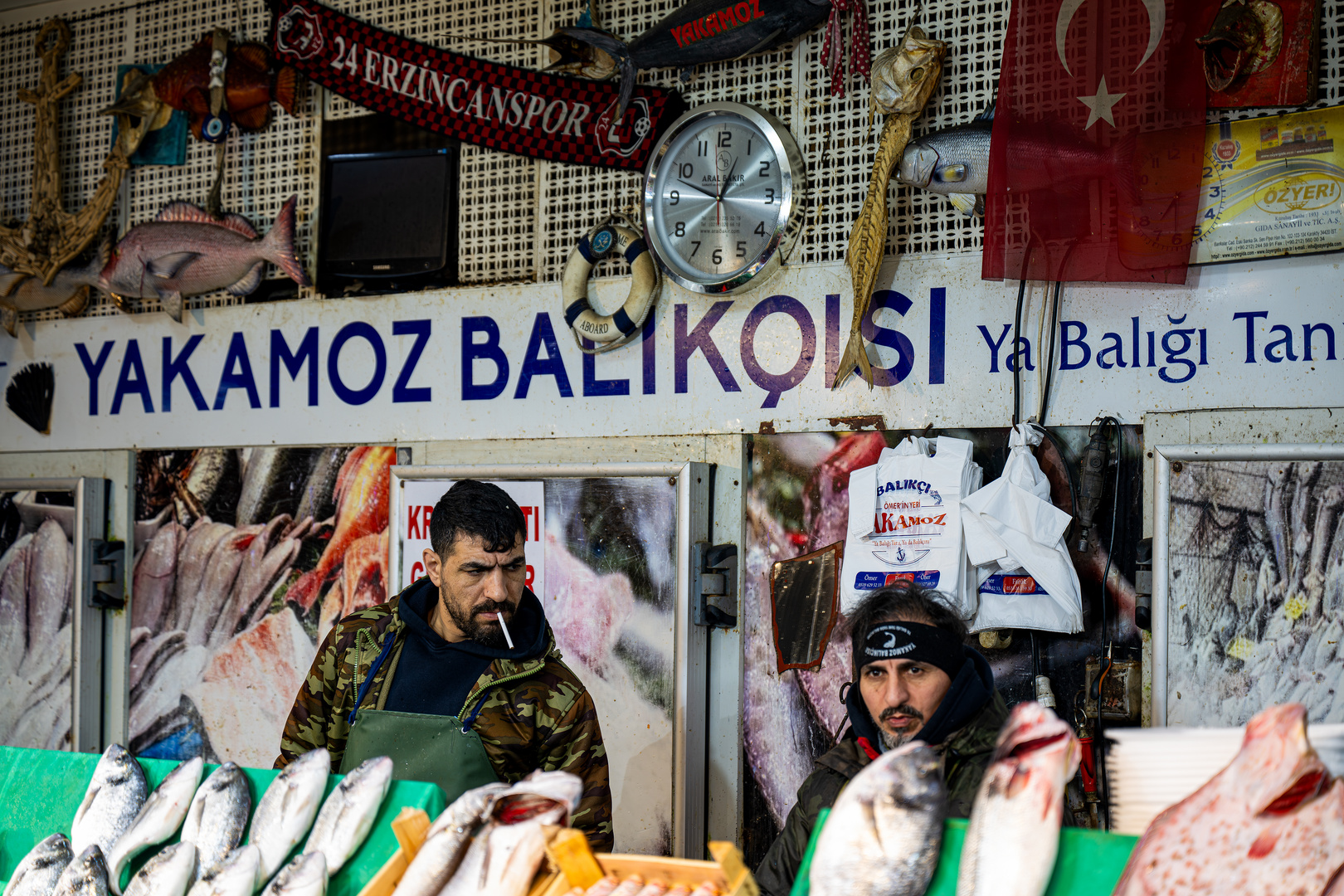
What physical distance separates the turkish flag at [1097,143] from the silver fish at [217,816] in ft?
7.48

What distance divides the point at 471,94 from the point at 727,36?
94 centimetres

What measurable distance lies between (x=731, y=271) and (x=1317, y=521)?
1.71 meters

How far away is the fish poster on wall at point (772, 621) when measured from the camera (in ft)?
10.3

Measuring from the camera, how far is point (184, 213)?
4.21 metres

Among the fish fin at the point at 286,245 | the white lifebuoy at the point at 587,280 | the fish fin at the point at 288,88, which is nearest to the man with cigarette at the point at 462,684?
the white lifebuoy at the point at 587,280

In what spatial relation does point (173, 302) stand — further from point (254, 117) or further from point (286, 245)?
point (254, 117)

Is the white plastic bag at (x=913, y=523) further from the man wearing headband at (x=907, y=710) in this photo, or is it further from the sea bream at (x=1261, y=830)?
the sea bream at (x=1261, y=830)

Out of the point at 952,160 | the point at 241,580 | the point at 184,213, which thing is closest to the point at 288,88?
the point at 184,213

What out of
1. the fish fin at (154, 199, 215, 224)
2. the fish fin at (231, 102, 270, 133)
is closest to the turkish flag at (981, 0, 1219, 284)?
the fish fin at (231, 102, 270, 133)

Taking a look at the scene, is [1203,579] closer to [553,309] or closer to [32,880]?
[553,309]

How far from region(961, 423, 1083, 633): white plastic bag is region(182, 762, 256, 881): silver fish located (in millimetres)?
1980

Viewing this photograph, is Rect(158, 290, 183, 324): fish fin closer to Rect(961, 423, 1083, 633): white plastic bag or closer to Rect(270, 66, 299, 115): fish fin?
Rect(270, 66, 299, 115): fish fin

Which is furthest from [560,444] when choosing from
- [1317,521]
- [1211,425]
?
Answer: [1317,521]

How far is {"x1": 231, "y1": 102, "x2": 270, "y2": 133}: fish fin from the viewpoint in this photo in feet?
13.8
